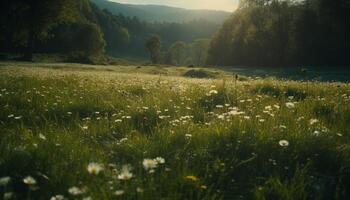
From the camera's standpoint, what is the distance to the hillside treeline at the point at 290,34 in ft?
218

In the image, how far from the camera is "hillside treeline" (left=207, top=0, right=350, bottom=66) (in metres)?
66.4

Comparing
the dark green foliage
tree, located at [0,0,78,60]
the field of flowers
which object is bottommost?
the dark green foliage

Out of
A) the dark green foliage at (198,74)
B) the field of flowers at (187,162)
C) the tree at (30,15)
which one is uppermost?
the tree at (30,15)

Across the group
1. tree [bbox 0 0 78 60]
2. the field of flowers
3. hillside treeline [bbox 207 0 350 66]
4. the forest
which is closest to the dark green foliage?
tree [bbox 0 0 78 60]

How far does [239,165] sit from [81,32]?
4316 inches

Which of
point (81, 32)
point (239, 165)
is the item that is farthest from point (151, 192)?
point (81, 32)

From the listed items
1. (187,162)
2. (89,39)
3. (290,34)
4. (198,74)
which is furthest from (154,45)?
(187,162)

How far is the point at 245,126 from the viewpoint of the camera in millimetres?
5977

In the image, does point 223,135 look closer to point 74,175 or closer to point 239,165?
point 239,165

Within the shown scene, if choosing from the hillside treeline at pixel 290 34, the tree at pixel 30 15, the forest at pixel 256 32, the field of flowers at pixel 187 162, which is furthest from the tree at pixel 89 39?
the field of flowers at pixel 187 162

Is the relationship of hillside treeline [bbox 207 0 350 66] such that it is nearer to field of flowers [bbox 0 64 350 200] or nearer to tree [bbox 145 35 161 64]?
tree [bbox 145 35 161 64]

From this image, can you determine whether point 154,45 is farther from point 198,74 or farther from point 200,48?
point 198,74

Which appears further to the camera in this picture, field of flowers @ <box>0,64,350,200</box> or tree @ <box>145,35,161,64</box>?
tree @ <box>145,35,161,64</box>

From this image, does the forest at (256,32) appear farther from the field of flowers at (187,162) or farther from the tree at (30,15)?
the field of flowers at (187,162)
